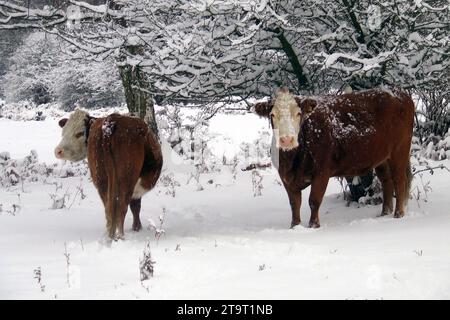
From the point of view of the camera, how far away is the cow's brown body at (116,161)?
512 cm

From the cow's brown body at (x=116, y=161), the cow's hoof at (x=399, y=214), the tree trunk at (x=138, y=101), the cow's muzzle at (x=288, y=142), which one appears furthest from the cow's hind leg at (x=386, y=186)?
the tree trunk at (x=138, y=101)

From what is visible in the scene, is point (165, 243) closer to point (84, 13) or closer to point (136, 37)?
point (136, 37)

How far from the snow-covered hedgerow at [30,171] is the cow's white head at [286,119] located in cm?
571

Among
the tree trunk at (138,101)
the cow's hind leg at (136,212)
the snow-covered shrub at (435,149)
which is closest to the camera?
the cow's hind leg at (136,212)

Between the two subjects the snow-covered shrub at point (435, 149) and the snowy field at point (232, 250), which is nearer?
the snowy field at point (232, 250)

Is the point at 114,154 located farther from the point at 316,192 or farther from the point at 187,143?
the point at 187,143

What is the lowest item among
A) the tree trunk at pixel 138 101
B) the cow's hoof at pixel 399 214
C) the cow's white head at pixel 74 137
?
the cow's hoof at pixel 399 214

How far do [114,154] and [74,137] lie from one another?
2.59ft

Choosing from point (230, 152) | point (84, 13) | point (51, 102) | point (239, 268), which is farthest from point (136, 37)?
point (51, 102)

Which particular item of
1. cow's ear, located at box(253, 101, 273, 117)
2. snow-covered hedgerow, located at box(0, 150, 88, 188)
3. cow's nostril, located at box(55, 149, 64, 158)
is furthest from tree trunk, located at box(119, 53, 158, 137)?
cow's ear, located at box(253, 101, 273, 117)

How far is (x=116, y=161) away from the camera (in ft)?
16.9

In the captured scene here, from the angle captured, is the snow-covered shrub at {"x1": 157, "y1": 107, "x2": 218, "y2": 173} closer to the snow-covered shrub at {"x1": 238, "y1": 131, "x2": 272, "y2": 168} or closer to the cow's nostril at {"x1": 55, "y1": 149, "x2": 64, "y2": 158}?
the snow-covered shrub at {"x1": 238, "y1": 131, "x2": 272, "y2": 168}

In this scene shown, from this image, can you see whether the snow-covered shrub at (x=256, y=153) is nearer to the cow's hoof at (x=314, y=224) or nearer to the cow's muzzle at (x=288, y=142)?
the cow's hoof at (x=314, y=224)

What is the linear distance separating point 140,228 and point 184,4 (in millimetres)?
2430
